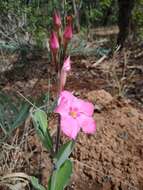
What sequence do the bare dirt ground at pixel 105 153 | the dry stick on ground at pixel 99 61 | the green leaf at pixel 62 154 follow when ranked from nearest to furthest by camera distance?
the green leaf at pixel 62 154 < the bare dirt ground at pixel 105 153 < the dry stick on ground at pixel 99 61

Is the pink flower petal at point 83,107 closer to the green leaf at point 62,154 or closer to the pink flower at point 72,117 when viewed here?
the pink flower at point 72,117

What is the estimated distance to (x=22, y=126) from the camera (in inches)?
99.3

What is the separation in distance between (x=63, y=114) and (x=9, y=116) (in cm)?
82

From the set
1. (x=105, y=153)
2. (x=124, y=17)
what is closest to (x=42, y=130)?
(x=105, y=153)

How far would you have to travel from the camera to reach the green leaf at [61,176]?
1856 mm

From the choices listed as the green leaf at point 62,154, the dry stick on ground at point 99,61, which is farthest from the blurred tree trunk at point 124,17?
the green leaf at point 62,154

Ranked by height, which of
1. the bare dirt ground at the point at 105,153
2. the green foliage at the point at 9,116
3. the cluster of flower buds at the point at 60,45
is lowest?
the bare dirt ground at the point at 105,153

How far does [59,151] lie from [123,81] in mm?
2030

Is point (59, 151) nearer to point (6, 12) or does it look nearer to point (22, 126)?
point (22, 126)

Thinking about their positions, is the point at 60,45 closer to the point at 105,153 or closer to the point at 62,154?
the point at 62,154

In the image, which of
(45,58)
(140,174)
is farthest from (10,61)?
(140,174)

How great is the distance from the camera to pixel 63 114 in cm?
174

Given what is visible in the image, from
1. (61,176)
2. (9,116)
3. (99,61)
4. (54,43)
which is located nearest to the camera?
(54,43)

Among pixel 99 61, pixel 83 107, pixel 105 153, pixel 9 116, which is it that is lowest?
pixel 99 61
